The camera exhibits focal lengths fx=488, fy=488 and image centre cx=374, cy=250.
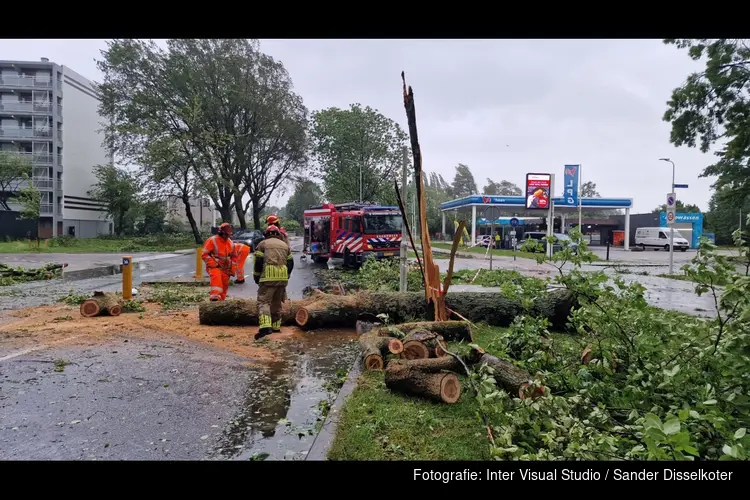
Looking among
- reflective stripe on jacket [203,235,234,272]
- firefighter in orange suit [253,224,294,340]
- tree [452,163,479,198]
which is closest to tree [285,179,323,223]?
reflective stripe on jacket [203,235,234,272]

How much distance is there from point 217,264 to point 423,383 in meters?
6.14

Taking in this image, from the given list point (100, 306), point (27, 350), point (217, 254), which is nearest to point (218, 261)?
point (217, 254)

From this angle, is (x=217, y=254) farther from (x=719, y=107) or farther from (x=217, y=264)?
(x=719, y=107)

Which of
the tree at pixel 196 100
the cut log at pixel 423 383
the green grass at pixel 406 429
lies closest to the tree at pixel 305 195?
the tree at pixel 196 100

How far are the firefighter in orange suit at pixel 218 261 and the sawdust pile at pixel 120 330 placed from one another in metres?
0.62

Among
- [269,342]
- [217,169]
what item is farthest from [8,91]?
[269,342]

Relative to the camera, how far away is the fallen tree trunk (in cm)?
779

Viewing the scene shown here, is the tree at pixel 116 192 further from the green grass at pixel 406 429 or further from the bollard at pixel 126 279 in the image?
the green grass at pixel 406 429

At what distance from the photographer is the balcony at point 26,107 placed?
1853 inches
